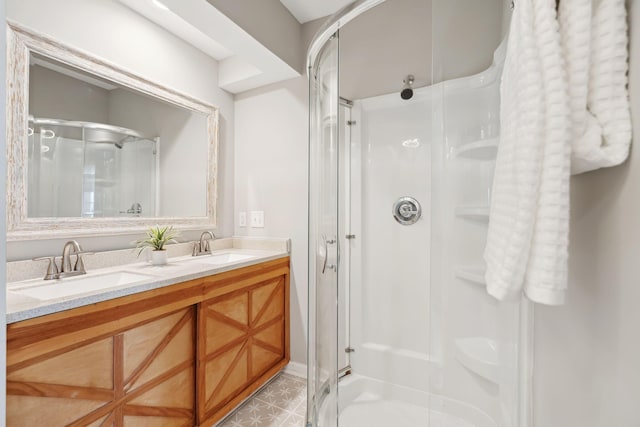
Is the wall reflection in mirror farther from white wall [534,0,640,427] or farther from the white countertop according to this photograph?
white wall [534,0,640,427]

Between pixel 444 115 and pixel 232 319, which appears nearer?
pixel 444 115

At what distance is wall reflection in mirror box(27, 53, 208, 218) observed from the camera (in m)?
1.22

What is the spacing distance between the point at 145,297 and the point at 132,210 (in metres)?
0.72

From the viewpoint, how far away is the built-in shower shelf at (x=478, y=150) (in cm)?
100

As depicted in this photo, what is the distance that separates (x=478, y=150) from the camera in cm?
108

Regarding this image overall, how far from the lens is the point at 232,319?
149 centimetres

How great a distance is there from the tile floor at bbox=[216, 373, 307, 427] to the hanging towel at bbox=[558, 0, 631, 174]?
64.9 inches

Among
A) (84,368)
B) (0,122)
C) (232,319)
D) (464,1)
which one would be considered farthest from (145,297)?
(464,1)

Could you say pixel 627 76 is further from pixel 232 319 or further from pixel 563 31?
pixel 232 319

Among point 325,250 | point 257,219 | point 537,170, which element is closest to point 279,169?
point 257,219

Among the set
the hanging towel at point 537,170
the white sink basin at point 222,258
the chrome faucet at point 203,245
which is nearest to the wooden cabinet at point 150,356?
the white sink basin at point 222,258

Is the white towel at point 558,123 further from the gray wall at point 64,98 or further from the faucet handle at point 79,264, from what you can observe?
the gray wall at point 64,98

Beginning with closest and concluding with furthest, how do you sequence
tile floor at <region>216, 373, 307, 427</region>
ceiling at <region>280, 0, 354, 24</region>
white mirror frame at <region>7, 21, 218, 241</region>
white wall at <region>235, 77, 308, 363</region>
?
white mirror frame at <region>7, 21, 218, 241</region> < tile floor at <region>216, 373, 307, 427</region> < ceiling at <region>280, 0, 354, 24</region> < white wall at <region>235, 77, 308, 363</region>

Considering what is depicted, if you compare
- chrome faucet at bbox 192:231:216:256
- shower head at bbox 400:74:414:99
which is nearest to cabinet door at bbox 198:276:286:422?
chrome faucet at bbox 192:231:216:256
